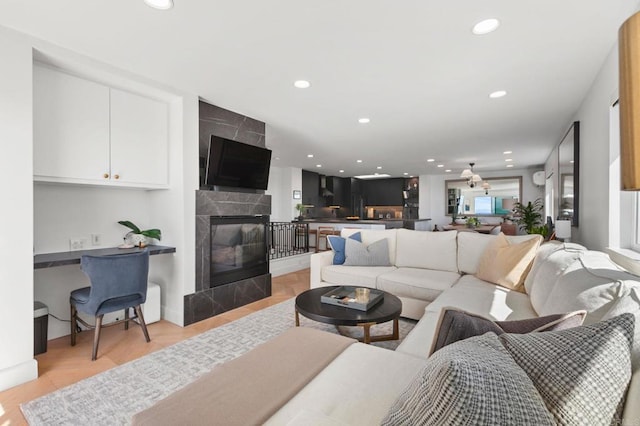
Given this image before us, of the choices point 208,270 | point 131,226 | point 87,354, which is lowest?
point 87,354

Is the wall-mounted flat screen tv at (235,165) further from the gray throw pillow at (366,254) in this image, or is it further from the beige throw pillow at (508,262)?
the beige throw pillow at (508,262)

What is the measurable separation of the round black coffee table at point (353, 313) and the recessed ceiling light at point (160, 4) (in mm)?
2238

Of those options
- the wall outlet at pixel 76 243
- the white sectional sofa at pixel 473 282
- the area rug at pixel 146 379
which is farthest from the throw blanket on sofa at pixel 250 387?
the wall outlet at pixel 76 243

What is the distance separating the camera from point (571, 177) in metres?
3.58

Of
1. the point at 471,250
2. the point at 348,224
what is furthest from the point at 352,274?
the point at 348,224

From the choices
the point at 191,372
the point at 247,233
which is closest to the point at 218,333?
the point at 191,372

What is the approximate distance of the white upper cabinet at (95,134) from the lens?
249cm

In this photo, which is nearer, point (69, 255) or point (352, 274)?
point (69, 255)

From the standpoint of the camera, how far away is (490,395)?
1.77 feet

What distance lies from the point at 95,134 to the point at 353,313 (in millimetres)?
2767

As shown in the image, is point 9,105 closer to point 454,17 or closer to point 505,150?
point 454,17

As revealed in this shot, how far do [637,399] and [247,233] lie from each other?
369 centimetres

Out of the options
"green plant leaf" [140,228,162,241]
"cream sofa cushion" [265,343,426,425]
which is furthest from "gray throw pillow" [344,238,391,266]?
"cream sofa cushion" [265,343,426,425]

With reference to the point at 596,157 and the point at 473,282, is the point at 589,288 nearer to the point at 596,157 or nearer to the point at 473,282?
the point at 473,282
